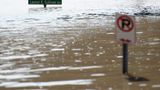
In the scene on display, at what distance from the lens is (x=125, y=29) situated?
27.9 ft

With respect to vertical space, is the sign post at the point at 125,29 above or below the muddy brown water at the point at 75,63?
above

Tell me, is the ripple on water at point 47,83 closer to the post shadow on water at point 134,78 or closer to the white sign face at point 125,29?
the post shadow on water at point 134,78

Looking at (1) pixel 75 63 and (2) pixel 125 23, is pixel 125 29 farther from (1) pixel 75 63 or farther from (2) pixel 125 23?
(1) pixel 75 63

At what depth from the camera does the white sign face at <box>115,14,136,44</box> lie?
8.40 metres

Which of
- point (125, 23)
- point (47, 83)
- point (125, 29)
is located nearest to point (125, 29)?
point (125, 29)

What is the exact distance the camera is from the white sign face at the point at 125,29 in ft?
27.6

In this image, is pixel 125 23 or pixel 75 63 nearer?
pixel 125 23

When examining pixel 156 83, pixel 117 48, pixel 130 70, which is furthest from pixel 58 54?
pixel 156 83

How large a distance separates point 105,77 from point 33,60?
2.92 m

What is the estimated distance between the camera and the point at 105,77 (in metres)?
8.59

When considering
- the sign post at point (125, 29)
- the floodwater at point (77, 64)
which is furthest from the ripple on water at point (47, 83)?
the sign post at point (125, 29)

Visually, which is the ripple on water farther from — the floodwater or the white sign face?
the white sign face

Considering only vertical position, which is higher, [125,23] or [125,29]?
[125,23]

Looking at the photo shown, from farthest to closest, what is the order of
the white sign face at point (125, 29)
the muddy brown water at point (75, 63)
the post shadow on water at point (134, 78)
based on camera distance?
the white sign face at point (125, 29) → the post shadow on water at point (134, 78) → the muddy brown water at point (75, 63)
